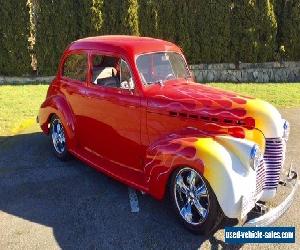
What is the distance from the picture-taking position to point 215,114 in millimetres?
4754

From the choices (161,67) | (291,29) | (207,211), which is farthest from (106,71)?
(291,29)

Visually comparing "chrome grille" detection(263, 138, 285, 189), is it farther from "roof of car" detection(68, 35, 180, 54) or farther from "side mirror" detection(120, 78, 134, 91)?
"roof of car" detection(68, 35, 180, 54)

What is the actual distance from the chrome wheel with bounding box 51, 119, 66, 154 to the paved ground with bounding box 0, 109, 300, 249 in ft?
0.86

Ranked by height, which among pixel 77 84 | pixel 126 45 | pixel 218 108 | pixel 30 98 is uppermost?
pixel 126 45

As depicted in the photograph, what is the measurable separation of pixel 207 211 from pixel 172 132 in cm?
110

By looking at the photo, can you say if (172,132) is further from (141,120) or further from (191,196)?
(191,196)

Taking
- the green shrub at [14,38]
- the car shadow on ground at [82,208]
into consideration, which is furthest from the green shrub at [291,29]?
the car shadow on ground at [82,208]

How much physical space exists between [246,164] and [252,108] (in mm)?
778

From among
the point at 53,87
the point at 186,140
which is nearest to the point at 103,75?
the point at 53,87

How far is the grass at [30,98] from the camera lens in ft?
29.0

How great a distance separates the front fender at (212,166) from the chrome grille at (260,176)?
146 millimetres

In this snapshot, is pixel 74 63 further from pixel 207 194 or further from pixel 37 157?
pixel 207 194

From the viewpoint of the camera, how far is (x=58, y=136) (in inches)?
273

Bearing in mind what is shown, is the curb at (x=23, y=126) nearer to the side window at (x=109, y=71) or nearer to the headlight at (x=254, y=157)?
the side window at (x=109, y=71)
